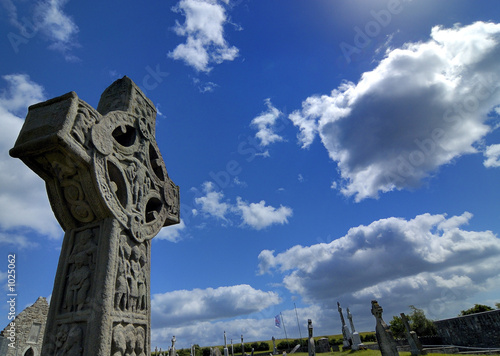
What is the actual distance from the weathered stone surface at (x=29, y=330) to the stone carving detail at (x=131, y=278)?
60.3ft

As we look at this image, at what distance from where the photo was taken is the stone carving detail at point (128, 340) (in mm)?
4223

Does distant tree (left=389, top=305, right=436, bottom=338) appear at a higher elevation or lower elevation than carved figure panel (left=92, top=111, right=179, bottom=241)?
lower

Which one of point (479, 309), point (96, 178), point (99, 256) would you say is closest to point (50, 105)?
point (96, 178)

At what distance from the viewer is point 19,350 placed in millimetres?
17672

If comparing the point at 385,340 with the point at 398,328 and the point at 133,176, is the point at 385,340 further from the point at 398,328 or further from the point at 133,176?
the point at 398,328

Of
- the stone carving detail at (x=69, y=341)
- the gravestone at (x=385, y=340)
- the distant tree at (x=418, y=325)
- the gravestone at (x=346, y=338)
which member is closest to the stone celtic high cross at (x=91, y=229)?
the stone carving detail at (x=69, y=341)

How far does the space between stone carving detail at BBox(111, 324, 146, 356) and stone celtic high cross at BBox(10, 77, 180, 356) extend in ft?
0.04

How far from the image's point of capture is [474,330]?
17719 mm

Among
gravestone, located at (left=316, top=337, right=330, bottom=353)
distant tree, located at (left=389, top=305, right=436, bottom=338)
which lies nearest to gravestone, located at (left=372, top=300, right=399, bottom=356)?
gravestone, located at (left=316, top=337, right=330, bottom=353)

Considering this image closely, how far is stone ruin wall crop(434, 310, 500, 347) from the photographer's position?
628 inches

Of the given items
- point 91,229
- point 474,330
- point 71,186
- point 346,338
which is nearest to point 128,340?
point 91,229

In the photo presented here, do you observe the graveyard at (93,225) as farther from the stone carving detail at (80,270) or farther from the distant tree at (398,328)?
the distant tree at (398,328)

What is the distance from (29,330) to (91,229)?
20.0 m

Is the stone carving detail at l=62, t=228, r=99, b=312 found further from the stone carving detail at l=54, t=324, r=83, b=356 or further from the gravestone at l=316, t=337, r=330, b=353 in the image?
the gravestone at l=316, t=337, r=330, b=353
